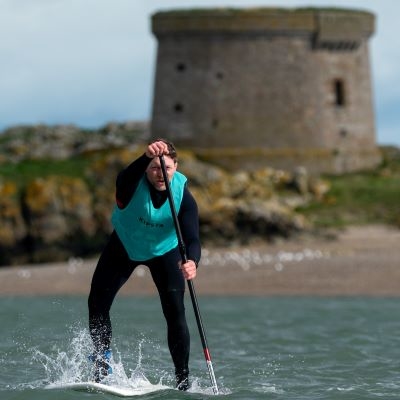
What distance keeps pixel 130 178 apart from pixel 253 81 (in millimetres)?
27885

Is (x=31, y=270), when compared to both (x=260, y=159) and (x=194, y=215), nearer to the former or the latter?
(x=260, y=159)

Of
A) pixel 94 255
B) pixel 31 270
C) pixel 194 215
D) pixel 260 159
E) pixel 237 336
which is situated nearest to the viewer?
pixel 194 215

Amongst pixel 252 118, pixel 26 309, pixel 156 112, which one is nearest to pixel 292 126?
pixel 252 118

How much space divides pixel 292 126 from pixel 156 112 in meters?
4.00

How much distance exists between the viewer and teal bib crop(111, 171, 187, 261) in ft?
32.9

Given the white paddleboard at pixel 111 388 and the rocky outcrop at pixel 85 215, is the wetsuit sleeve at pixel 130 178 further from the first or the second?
the rocky outcrop at pixel 85 215

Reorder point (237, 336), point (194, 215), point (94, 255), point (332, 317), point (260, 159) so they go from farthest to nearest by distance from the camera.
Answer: point (260, 159)
point (94, 255)
point (332, 317)
point (237, 336)
point (194, 215)

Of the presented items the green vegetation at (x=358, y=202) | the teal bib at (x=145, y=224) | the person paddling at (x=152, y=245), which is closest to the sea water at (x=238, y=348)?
the person paddling at (x=152, y=245)

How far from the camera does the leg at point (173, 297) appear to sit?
10.2m

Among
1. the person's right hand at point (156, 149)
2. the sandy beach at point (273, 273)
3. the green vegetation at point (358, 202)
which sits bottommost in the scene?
the sandy beach at point (273, 273)

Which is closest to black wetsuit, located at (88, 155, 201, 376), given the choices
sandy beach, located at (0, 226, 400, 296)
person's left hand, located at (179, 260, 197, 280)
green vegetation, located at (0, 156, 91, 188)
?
person's left hand, located at (179, 260, 197, 280)

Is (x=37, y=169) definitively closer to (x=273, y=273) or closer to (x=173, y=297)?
(x=273, y=273)

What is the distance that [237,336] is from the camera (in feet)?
53.2

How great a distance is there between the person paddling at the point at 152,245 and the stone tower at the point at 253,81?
87.1 feet
